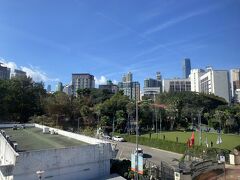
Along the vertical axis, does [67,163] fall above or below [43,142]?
below

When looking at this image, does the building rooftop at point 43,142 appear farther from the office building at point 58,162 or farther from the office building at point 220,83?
the office building at point 220,83

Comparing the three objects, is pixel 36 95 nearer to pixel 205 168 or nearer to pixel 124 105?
pixel 124 105

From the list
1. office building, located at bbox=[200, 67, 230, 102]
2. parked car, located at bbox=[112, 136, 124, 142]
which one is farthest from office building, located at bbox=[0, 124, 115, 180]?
office building, located at bbox=[200, 67, 230, 102]

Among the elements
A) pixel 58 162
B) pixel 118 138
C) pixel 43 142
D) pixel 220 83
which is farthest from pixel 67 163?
pixel 220 83

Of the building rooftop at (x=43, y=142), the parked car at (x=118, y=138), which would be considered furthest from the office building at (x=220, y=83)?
the building rooftop at (x=43, y=142)

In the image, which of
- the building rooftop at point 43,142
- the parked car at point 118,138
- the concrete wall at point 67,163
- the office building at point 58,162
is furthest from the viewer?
the parked car at point 118,138

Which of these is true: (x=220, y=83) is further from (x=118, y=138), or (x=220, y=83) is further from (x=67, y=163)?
(x=67, y=163)

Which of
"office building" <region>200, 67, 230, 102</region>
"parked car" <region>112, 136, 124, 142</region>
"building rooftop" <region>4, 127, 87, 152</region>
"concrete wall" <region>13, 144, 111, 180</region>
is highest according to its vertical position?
"office building" <region>200, 67, 230, 102</region>

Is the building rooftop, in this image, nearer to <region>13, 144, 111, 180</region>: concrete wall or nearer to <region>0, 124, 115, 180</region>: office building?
<region>0, 124, 115, 180</region>: office building

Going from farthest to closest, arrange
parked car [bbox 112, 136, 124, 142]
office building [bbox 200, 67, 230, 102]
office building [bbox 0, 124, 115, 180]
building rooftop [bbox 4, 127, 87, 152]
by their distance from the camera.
Answer: office building [bbox 200, 67, 230, 102], parked car [bbox 112, 136, 124, 142], building rooftop [bbox 4, 127, 87, 152], office building [bbox 0, 124, 115, 180]

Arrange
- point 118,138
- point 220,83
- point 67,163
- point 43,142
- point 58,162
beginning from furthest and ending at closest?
point 220,83, point 118,138, point 43,142, point 67,163, point 58,162

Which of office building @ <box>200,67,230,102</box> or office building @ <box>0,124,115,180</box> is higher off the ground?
office building @ <box>200,67,230,102</box>

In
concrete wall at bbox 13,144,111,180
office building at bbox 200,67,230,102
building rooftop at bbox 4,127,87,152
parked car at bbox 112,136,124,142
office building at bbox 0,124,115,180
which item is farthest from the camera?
office building at bbox 200,67,230,102

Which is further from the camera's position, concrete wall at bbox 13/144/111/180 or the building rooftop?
the building rooftop
